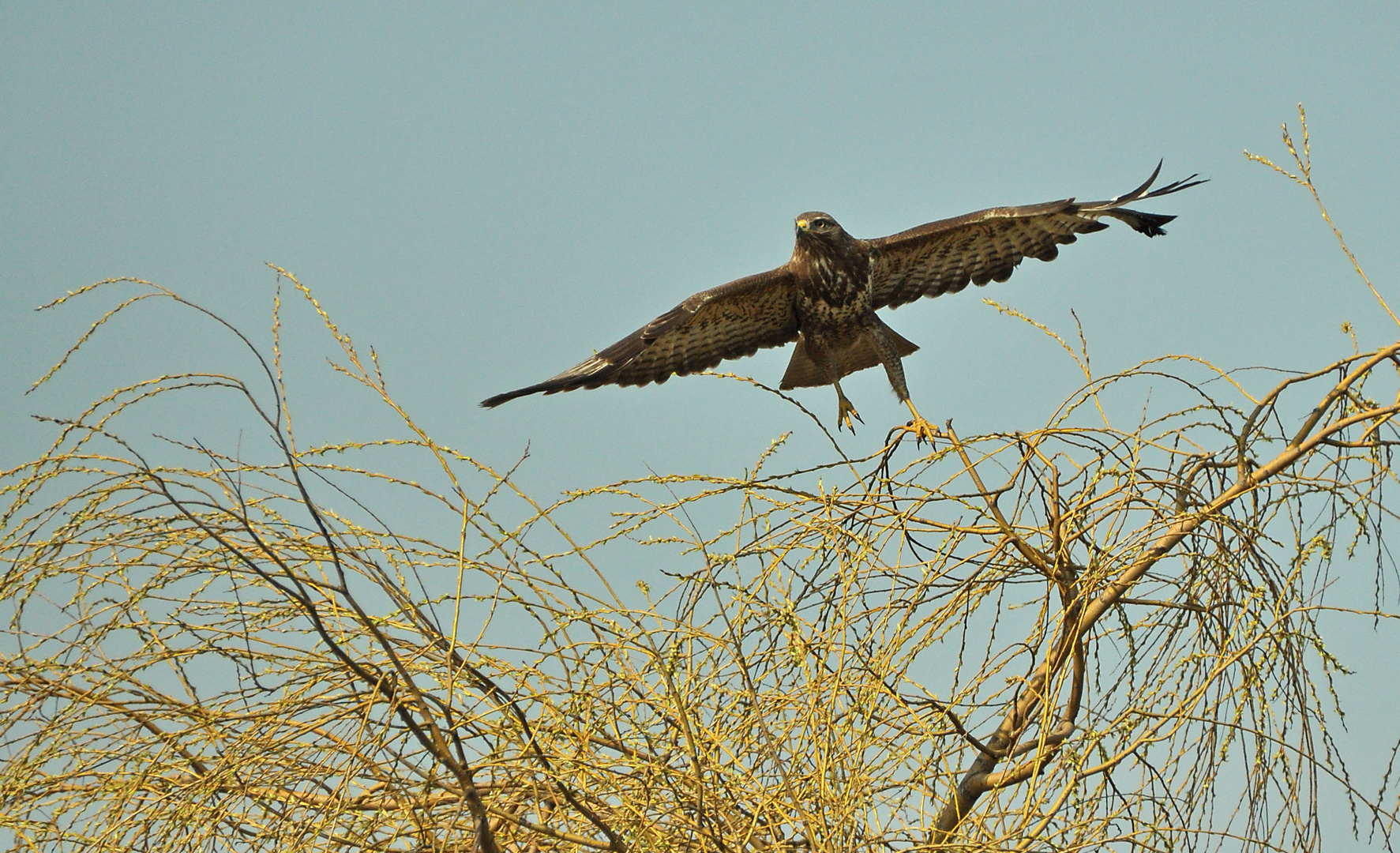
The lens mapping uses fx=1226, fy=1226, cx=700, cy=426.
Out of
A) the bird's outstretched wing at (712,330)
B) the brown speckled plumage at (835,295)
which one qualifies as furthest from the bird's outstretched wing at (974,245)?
the bird's outstretched wing at (712,330)

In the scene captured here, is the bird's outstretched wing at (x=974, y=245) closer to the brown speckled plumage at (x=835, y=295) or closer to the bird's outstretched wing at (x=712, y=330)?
the brown speckled plumage at (x=835, y=295)

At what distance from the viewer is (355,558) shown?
9.39ft

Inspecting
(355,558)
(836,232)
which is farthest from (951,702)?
(836,232)

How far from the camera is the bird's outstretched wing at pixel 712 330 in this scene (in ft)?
21.8

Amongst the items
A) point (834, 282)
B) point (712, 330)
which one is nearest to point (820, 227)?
point (834, 282)

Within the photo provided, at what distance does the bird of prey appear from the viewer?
6.75 metres

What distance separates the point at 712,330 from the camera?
23.8 feet

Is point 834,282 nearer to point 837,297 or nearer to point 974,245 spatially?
point 837,297

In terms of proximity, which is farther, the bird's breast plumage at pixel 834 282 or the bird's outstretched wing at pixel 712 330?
the bird's breast plumage at pixel 834 282

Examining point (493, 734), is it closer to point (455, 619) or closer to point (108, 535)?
point (455, 619)

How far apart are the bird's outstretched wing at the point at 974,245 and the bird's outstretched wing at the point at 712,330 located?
0.58 metres

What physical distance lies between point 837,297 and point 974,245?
2.86ft

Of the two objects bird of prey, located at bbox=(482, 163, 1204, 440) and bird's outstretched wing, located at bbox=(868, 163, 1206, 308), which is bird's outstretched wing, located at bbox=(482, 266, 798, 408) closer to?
bird of prey, located at bbox=(482, 163, 1204, 440)

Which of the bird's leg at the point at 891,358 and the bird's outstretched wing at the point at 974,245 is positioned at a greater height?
the bird's outstretched wing at the point at 974,245
